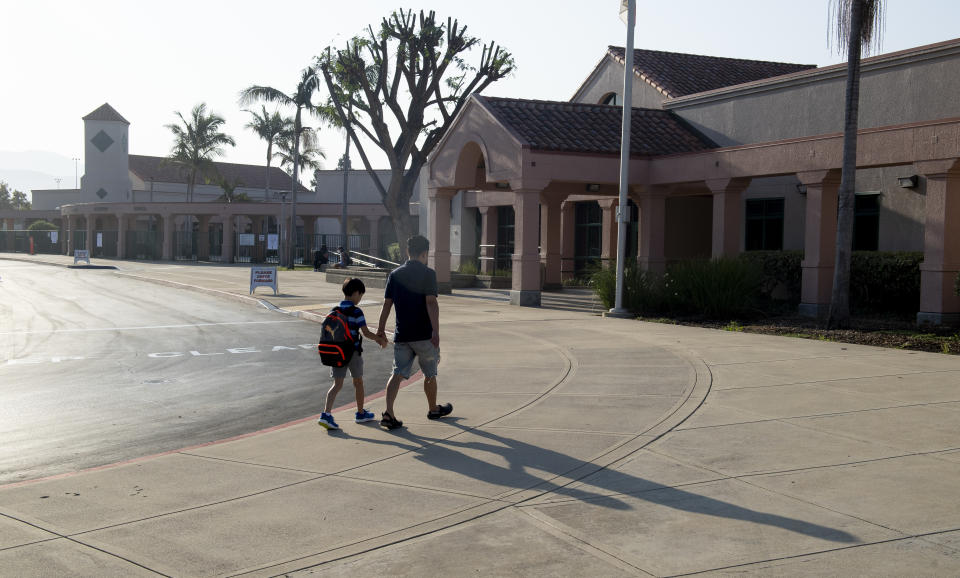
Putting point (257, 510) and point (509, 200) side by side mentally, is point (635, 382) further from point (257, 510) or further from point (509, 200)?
point (509, 200)

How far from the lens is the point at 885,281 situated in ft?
60.6

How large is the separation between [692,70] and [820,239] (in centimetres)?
1364

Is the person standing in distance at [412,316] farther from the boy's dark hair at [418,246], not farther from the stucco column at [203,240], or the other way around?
the stucco column at [203,240]

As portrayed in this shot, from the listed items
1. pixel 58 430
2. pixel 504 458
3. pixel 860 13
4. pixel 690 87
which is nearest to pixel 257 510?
pixel 504 458

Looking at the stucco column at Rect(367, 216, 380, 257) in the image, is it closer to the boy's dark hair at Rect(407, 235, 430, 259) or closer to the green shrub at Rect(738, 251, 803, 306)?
the green shrub at Rect(738, 251, 803, 306)

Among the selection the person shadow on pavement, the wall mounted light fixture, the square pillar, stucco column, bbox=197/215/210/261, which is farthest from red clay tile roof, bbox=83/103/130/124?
the person shadow on pavement

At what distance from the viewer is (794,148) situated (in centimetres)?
A: 1928

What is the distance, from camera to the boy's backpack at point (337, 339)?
803 centimetres

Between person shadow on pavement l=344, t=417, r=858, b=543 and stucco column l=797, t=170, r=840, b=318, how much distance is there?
1313 cm

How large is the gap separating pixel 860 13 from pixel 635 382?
9389 millimetres

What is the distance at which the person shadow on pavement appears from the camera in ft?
18.0

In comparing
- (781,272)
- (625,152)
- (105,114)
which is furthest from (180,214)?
(781,272)

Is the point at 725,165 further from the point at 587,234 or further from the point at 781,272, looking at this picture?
the point at 587,234

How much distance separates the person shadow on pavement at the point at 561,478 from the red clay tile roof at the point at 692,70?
2281cm
